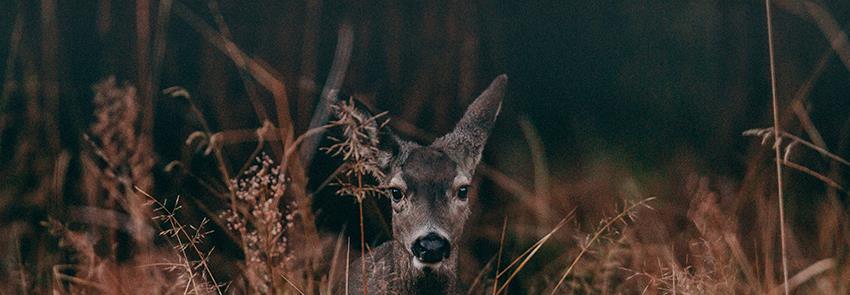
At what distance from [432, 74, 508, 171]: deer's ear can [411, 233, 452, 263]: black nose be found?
684 millimetres

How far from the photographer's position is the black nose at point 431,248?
3.71 m

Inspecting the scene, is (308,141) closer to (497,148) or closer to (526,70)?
→ (497,148)

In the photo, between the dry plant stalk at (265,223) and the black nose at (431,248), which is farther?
the black nose at (431,248)

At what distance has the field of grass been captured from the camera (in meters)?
4.97

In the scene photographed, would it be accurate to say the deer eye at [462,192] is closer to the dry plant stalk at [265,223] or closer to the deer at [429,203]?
the deer at [429,203]

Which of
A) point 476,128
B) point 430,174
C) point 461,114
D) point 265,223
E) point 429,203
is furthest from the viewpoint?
point 461,114

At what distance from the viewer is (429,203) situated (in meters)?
4.04

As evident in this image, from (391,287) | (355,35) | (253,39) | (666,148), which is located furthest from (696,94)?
(391,287)

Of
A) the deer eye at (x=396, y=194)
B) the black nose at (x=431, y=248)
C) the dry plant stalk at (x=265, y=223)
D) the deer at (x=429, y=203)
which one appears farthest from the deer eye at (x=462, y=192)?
the dry plant stalk at (x=265, y=223)

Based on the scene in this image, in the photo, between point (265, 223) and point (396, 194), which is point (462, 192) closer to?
point (396, 194)

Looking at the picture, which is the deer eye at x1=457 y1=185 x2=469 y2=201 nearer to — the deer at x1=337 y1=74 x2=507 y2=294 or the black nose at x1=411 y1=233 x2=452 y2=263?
the deer at x1=337 y1=74 x2=507 y2=294

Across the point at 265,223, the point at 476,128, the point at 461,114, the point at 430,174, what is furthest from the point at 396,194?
the point at 461,114

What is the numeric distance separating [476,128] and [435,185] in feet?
1.47

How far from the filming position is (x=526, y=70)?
7609mm
